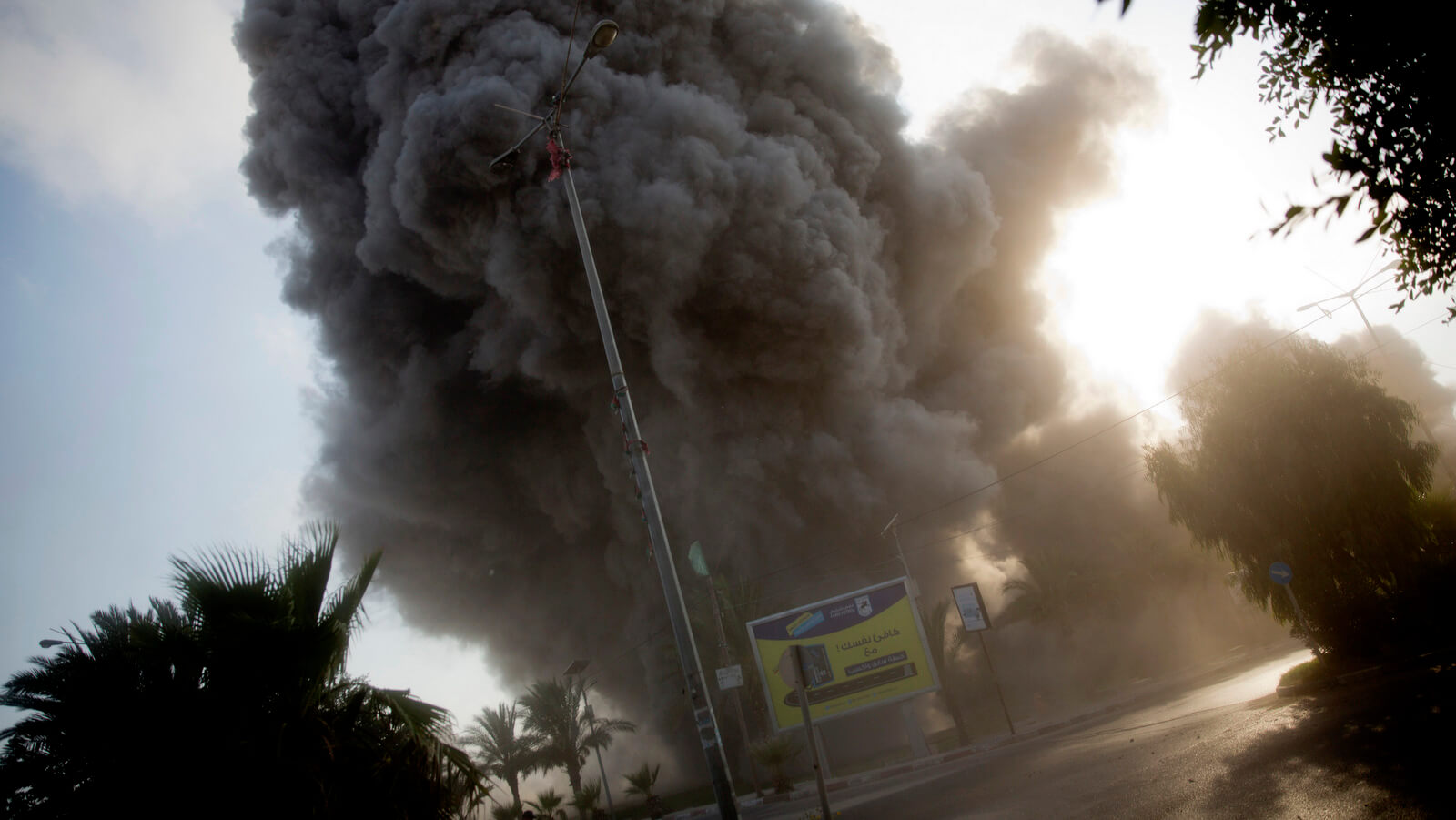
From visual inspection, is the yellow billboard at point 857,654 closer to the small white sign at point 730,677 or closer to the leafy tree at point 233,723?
the small white sign at point 730,677

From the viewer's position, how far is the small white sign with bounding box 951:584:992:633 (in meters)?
20.0

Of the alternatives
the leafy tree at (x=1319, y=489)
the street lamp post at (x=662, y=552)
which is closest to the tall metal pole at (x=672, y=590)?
the street lamp post at (x=662, y=552)

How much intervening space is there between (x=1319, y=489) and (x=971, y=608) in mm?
9451

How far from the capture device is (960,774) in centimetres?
1208

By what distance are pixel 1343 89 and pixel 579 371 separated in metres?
25.4

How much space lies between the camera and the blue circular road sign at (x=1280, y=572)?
1212 cm

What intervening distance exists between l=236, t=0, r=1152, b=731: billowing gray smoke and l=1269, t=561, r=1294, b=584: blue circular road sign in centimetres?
1343

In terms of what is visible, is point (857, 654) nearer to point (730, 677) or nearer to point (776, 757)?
point (776, 757)

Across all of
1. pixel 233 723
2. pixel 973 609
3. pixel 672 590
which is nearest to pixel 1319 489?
pixel 973 609

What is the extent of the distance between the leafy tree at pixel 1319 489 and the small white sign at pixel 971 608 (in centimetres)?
702

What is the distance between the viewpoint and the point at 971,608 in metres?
20.3

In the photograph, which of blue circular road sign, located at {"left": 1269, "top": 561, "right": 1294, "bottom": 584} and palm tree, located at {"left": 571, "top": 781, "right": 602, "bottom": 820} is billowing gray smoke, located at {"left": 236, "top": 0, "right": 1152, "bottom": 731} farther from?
blue circular road sign, located at {"left": 1269, "top": 561, "right": 1294, "bottom": 584}

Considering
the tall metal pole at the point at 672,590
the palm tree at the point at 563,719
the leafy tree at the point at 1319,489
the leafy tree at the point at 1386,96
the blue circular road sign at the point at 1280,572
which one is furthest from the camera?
the palm tree at the point at 563,719

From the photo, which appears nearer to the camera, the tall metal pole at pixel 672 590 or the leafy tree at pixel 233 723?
the leafy tree at pixel 233 723
